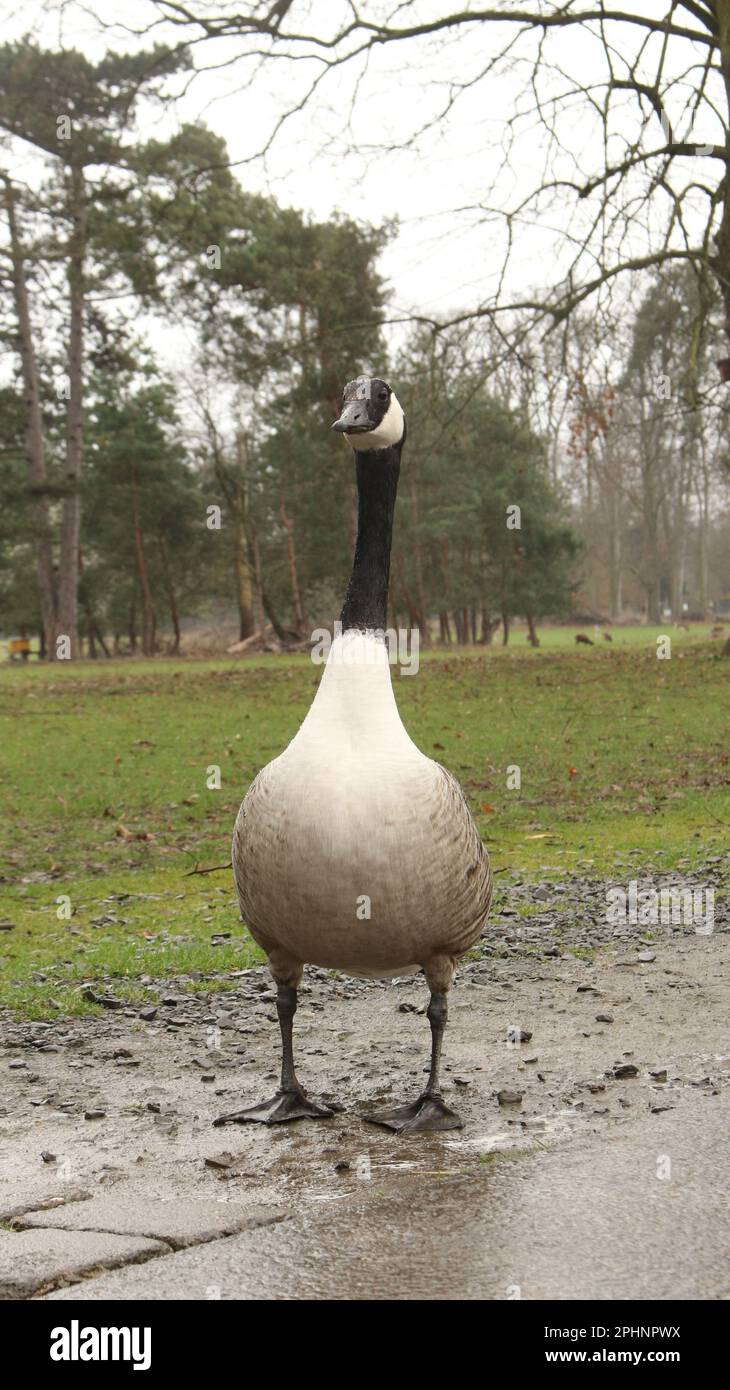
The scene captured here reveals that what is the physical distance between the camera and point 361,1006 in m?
6.64

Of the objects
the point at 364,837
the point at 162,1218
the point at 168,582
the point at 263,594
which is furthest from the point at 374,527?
the point at 168,582

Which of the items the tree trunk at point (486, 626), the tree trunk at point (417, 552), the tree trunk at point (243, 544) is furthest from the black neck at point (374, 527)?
the tree trunk at point (486, 626)

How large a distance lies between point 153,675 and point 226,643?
19.5m

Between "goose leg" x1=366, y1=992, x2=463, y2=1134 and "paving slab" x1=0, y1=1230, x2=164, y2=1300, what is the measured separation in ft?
4.14

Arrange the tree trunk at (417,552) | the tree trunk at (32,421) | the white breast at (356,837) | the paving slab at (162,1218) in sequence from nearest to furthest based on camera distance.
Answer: the paving slab at (162,1218), the white breast at (356,837), the tree trunk at (32,421), the tree trunk at (417,552)

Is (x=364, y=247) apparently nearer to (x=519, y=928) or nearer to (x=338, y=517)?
(x=338, y=517)

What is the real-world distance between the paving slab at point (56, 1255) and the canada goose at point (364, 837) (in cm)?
112

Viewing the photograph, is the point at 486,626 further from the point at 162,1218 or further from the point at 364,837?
the point at 162,1218

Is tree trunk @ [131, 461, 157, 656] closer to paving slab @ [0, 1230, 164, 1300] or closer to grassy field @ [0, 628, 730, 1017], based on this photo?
grassy field @ [0, 628, 730, 1017]

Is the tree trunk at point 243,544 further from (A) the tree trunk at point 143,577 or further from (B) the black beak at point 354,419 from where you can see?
(B) the black beak at point 354,419

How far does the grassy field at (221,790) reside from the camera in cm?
809

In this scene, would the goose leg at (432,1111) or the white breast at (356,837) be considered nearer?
the white breast at (356,837)

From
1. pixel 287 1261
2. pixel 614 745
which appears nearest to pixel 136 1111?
pixel 287 1261

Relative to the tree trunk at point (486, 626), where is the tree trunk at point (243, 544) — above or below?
above
